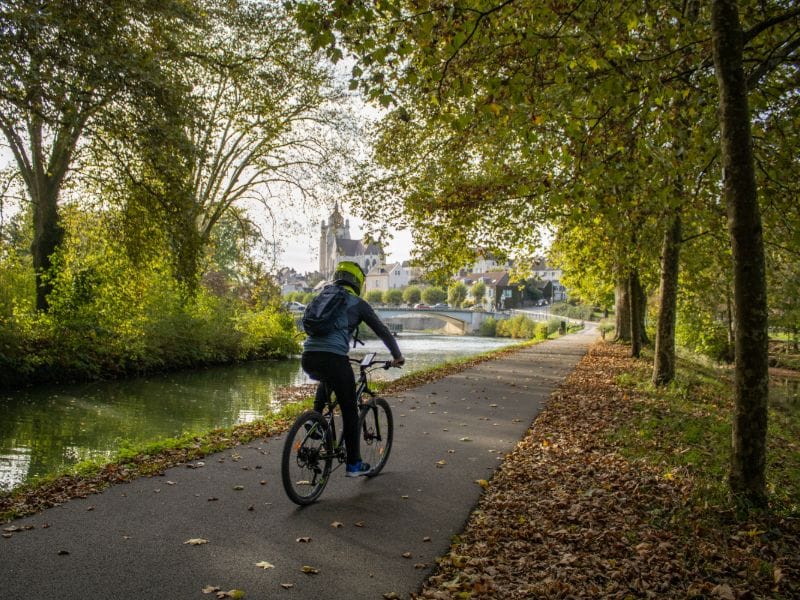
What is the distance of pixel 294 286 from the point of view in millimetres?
172625

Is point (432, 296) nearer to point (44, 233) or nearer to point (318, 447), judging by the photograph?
point (44, 233)

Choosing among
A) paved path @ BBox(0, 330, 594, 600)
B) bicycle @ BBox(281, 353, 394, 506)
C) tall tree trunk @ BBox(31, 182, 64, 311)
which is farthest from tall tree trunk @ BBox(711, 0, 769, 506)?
tall tree trunk @ BBox(31, 182, 64, 311)

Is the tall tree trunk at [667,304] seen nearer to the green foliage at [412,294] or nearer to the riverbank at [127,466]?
the riverbank at [127,466]

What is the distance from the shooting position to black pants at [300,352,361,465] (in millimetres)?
5105

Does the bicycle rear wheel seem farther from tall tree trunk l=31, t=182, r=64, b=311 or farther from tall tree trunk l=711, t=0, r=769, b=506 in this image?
tall tree trunk l=31, t=182, r=64, b=311

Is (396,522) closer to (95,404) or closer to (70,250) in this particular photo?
(95,404)

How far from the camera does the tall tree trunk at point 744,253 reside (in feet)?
16.0

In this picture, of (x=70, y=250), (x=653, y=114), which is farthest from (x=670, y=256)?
(x=70, y=250)

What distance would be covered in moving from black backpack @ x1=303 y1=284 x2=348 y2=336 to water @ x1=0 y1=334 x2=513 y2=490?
4782 millimetres

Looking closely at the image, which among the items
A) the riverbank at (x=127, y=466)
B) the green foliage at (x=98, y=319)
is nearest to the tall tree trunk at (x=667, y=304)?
the riverbank at (x=127, y=466)

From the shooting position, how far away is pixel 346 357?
5.18 m

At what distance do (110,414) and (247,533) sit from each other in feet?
31.2

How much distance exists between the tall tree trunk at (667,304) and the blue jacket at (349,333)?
8.82 meters

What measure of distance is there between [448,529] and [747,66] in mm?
7234
